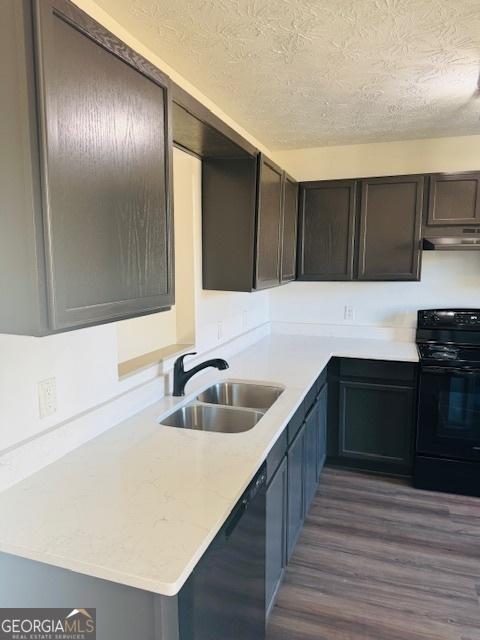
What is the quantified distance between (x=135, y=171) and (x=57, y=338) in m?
0.60

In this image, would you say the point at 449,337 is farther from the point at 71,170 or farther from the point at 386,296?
the point at 71,170

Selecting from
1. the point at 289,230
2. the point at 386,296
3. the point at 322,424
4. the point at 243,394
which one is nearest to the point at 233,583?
the point at 243,394

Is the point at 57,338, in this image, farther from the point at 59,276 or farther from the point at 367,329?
the point at 367,329

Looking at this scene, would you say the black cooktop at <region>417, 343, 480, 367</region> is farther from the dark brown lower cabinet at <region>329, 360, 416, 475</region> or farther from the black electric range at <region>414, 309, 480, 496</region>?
the dark brown lower cabinet at <region>329, 360, 416, 475</region>

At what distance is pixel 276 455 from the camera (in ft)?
5.84

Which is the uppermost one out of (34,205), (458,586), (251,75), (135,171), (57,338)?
(251,75)

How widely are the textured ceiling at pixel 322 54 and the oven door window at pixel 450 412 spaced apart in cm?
166

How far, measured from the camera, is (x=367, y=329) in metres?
3.52

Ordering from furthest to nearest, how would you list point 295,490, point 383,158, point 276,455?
1. point 383,158
2. point 295,490
3. point 276,455

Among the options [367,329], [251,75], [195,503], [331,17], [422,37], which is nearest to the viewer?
[195,503]

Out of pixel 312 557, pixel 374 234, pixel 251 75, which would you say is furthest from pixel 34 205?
pixel 374 234

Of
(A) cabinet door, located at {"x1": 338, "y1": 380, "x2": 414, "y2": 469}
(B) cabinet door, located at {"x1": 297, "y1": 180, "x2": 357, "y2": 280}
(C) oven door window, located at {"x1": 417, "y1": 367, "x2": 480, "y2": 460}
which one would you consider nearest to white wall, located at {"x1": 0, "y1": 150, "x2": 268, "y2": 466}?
(B) cabinet door, located at {"x1": 297, "y1": 180, "x2": 357, "y2": 280}

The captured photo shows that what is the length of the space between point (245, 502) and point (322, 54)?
1.79m

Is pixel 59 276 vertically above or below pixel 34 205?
below
